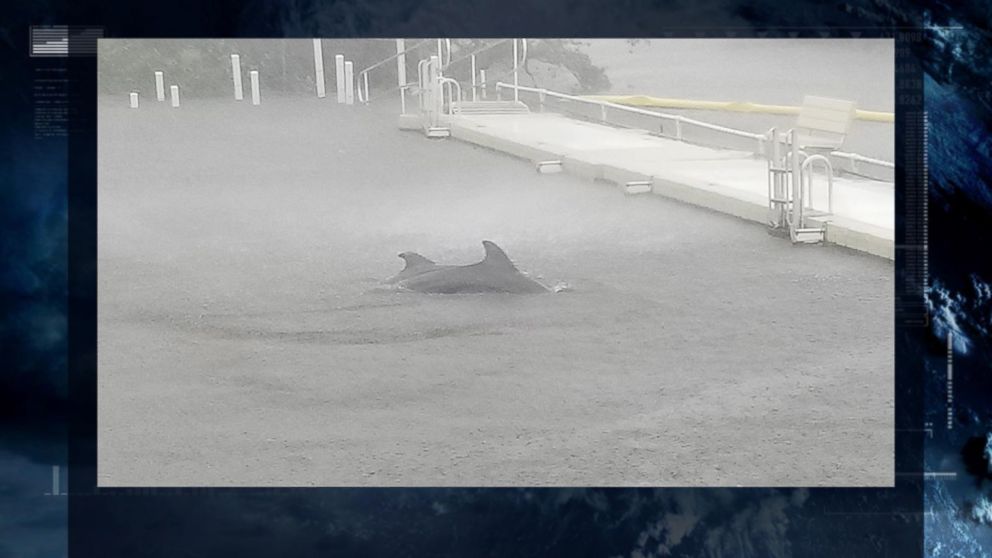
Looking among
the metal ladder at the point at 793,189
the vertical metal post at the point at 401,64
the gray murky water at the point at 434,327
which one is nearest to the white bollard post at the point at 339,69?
the gray murky water at the point at 434,327

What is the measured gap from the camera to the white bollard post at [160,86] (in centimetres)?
786

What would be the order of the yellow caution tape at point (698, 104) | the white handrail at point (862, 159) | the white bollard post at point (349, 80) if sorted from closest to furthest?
the white handrail at point (862, 159), the yellow caution tape at point (698, 104), the white bollard post at point (349, 80)

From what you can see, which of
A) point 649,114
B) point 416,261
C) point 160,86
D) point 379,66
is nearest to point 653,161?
point 649,114

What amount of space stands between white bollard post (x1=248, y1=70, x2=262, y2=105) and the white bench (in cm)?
207

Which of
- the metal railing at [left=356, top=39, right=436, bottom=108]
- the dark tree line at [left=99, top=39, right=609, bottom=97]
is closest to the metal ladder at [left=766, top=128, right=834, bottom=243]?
the dark tree line at [left=99, top=39, right=609, bottom=97]

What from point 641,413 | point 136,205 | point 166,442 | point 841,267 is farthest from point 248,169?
point 841,267

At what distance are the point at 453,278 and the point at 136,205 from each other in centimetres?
124

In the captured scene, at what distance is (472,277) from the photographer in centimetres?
792

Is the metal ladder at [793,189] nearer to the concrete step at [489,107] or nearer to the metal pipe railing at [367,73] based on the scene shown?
the concrete step at [489,107]

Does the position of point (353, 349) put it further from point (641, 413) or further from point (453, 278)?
point (641, 413)

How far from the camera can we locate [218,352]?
786cm

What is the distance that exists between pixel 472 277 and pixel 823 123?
1457 millimetres

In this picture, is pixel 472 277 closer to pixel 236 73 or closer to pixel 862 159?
pixel 236 73

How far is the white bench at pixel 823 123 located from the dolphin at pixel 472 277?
1.15m
